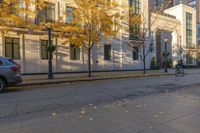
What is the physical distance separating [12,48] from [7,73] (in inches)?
457

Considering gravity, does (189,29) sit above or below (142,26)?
above

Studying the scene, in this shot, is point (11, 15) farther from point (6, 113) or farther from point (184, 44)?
point (184, 44)

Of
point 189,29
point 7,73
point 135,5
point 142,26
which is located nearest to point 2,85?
point 7,73

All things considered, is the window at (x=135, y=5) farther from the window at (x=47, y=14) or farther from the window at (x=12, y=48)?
the window at (x=12, y=48)

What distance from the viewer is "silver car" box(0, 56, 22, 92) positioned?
38.1 feet

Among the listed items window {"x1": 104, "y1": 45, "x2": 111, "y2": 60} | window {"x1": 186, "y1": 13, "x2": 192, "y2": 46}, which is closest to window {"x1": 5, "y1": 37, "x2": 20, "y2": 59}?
window {"x1": 104, "y1": 45, "x2": 111, "y2": 60}

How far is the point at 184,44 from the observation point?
47.9 meters

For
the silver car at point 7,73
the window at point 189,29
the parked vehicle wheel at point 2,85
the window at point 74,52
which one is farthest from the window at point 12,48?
the window at point 189,29

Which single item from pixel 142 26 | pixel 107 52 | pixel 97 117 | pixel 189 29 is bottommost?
pixel 97 117

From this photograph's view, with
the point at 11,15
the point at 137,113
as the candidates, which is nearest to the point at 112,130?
the point at 137,113

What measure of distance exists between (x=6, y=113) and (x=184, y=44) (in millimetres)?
45755

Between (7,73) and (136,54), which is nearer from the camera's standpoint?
(7,73)

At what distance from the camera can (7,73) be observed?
38.3 feet

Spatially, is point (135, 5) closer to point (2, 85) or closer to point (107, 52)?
point (107, 52)
